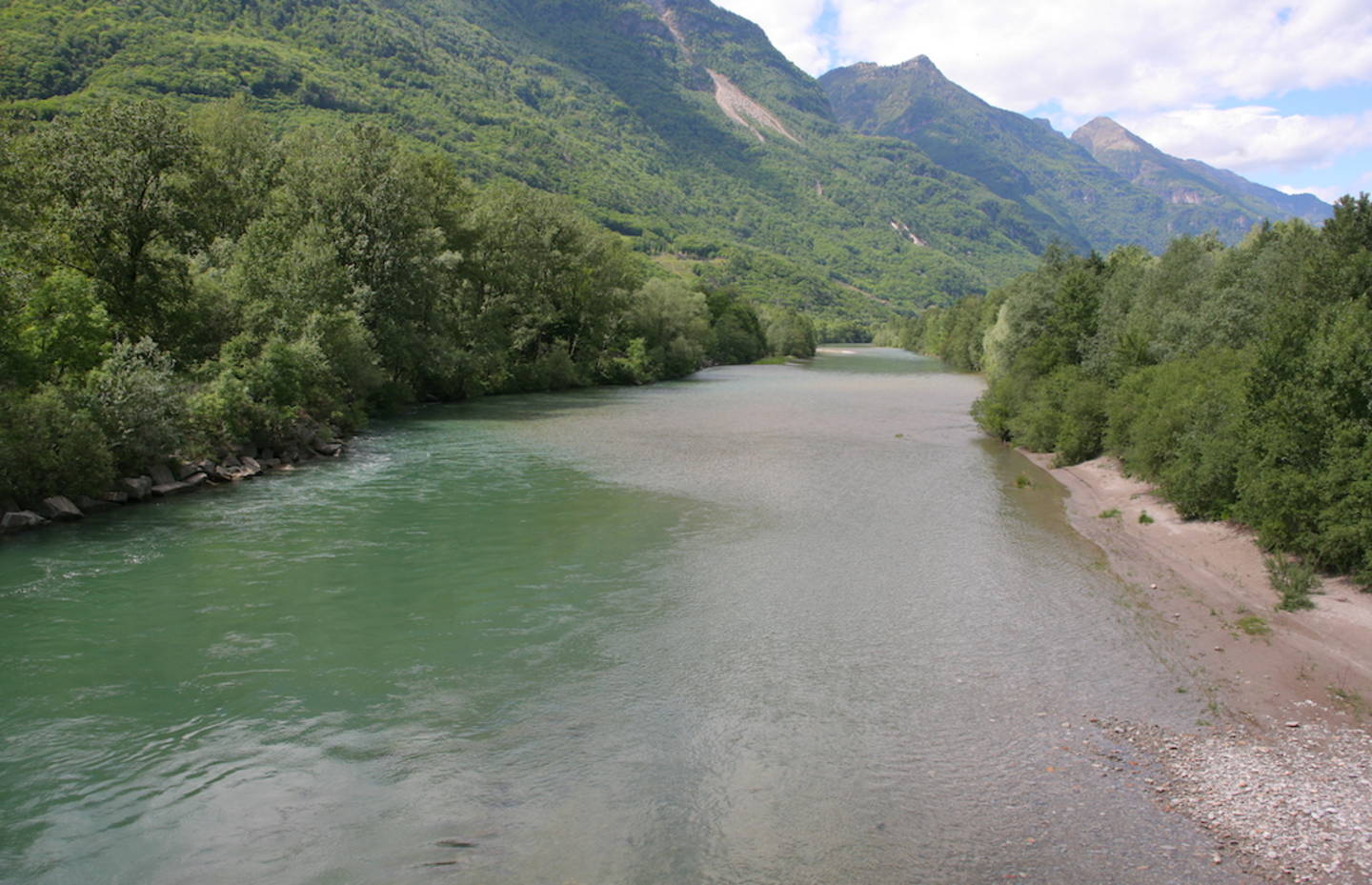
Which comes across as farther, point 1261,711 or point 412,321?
point 412,321

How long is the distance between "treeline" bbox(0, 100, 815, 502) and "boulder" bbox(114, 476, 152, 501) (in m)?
0.75

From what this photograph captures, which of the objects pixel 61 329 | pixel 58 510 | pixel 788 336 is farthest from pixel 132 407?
pixel 788 336

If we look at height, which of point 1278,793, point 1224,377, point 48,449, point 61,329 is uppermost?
point 61,329

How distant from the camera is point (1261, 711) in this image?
13125mm

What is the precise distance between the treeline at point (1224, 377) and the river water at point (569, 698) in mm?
4588

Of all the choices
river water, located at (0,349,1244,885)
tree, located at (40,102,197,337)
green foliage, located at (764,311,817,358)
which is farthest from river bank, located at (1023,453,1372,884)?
green foliage, located at (764,311,817,358)

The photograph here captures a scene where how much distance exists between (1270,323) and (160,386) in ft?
111

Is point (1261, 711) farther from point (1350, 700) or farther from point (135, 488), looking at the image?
point (135, 488)

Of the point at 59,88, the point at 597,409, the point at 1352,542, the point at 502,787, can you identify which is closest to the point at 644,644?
the point at 502,787

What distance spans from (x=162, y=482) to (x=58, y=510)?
455 centimetres

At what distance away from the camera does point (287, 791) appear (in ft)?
35.4

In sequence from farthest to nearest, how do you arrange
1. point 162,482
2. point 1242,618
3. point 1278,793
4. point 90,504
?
1. point 162,482
2. point 90,504
3. point 1242,618
4. point 1278,793

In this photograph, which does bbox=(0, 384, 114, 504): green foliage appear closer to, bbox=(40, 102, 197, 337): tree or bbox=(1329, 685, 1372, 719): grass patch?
bbox=(40, 102, 197, 337): tree

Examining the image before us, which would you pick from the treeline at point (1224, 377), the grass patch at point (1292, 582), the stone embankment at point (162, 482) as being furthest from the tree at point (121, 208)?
the grass patch at point (1292, 582)
